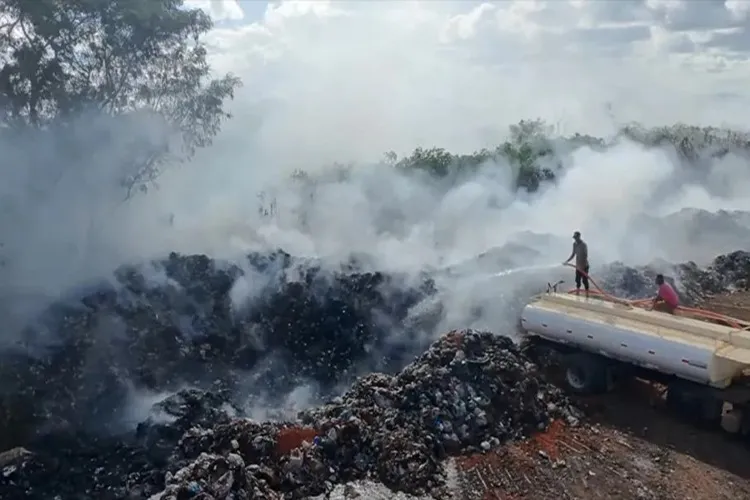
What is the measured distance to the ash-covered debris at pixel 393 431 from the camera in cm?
824

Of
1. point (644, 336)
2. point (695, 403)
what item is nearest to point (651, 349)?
point (644, 336)

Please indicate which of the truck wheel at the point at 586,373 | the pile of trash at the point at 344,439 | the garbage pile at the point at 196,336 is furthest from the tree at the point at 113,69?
the truck wheel at the point at 586,373

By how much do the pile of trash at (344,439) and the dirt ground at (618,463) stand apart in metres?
0.35

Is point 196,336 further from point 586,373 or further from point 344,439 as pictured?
point 586,373

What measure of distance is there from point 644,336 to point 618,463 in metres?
1.79

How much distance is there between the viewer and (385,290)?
570 inches

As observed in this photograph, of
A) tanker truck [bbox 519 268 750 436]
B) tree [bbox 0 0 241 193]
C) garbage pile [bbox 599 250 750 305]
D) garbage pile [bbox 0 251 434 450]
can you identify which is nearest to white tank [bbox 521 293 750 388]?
tanker truck [bbox 519 268 750 436]

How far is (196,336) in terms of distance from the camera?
1374 centimetres

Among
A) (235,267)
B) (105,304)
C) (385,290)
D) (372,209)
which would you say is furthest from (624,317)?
(372,209)

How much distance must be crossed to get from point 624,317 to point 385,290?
544cm

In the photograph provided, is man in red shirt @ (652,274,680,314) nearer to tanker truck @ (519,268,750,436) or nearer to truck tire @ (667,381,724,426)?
tanker truck @ (519,268,750,436)

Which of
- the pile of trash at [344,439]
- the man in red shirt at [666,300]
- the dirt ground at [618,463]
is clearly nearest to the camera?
the dirt ground at [618,463]

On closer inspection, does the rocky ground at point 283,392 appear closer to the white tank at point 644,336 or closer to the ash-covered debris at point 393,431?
the ash-covered debris at point 393,431

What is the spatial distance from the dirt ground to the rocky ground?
3 cm
